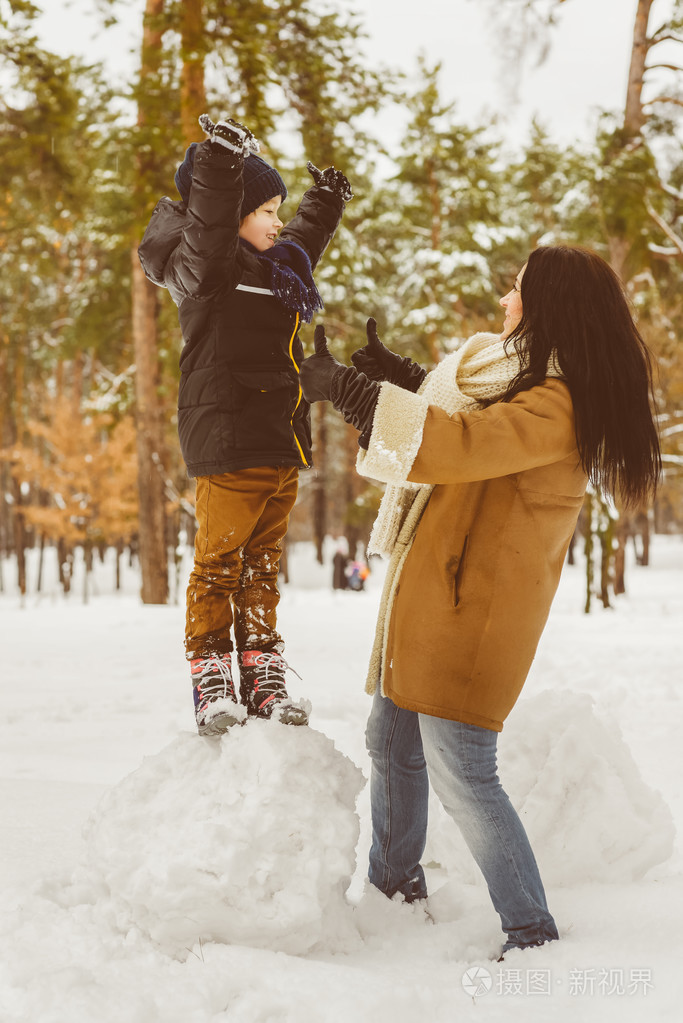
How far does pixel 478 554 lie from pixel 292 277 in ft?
3.69

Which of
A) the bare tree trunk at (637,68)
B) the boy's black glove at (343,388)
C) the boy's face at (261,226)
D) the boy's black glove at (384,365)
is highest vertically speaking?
the bare tree trunk at (637,68)

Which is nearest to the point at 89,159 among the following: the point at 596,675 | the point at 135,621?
the point at 135,621

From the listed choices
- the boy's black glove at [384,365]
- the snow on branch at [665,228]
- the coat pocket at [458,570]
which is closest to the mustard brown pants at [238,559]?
the boy's black glove at [384,365]

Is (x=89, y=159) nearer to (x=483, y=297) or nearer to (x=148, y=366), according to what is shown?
(x=148, y=366)

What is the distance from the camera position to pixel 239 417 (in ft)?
9.01

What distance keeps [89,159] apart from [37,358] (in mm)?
17749

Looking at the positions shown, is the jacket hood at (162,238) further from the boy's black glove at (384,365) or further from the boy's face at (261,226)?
the boy's black glove at (384,365)

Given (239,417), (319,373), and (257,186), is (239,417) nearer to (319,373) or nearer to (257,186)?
(319,373)

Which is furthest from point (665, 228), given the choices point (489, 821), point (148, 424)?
point (489, 821)

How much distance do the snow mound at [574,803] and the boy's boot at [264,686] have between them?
1021mm

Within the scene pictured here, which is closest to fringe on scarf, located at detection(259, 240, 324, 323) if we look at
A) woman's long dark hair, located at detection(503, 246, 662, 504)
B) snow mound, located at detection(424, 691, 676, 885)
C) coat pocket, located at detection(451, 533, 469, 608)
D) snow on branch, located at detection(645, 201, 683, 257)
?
Answer: woman's long dark hair, located at detection(503, 246, 662, 504)

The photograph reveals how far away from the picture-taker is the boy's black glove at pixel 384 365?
286 centimetres

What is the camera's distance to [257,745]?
2639 millimetres

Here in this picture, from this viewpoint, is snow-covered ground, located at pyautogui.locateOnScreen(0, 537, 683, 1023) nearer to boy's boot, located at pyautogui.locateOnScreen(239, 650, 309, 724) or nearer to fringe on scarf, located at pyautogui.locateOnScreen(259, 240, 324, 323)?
boy's boot, located at pyautogui.locateOnScreen(239, 650, 309, 724)
